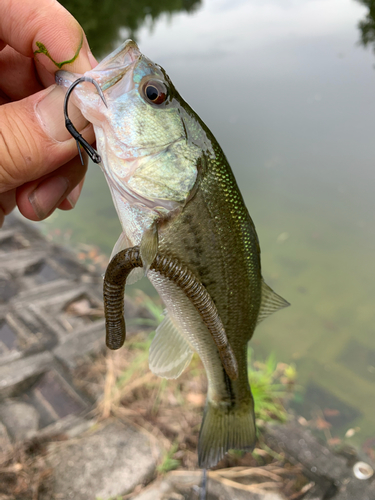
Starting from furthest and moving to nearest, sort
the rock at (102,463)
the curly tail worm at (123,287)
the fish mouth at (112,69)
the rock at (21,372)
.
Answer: the rock at (21,372), the rock at (102,463), the fish mouth at (112,69), the curly tail worm at (123,287)

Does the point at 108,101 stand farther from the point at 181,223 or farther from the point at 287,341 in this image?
the point at 287,341

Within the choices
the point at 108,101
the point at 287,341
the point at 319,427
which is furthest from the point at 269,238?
the point at 108,101

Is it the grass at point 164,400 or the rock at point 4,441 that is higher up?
A: the rock at point 4,441

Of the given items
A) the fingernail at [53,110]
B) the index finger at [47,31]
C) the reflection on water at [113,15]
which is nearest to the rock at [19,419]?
the fingernail at [53,110]

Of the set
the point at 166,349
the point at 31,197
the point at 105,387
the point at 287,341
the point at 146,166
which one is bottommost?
the point at 287,341

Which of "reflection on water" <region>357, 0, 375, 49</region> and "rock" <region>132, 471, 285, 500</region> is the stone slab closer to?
"rock" <region>132, 471, 285, 500</region>

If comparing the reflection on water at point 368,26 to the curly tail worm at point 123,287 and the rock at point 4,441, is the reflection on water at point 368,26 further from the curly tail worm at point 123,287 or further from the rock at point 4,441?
the rock at point 4,441

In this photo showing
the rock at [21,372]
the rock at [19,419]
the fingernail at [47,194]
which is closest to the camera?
the fingernail at [47,194]
